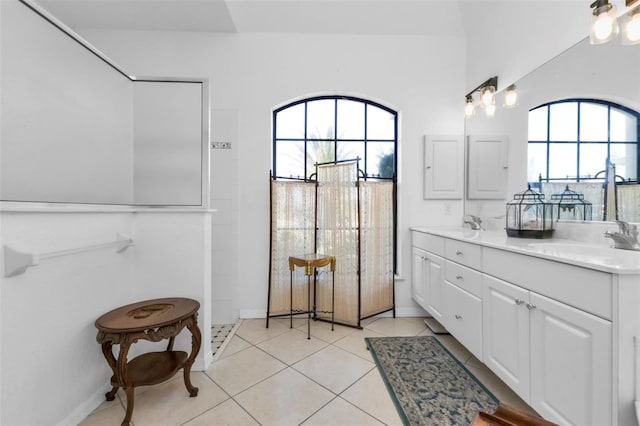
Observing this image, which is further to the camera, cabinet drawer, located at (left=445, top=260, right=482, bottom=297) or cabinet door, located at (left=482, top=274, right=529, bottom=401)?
cabinet drawer, located at (left=445, top=260, right=482, bottom=297)

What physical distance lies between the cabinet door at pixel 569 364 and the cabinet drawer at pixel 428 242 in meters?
0.93

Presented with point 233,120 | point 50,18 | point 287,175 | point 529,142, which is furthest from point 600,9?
point 50,18

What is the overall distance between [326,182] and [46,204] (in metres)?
1.99

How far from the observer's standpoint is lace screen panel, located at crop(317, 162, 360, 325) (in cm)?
260

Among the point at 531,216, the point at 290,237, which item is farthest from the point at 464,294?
the point at 290,237

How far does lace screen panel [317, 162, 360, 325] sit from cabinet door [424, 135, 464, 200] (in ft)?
2.93

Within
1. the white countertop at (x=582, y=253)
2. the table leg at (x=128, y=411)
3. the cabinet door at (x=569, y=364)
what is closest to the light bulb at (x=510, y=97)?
the white countertop at (x=582, y=253)

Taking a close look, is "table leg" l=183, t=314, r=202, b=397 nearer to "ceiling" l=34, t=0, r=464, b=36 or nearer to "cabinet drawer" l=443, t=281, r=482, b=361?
"cabinet drawer" l=443, t=281, r=482, b=361

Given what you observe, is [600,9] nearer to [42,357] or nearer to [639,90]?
[639,90]

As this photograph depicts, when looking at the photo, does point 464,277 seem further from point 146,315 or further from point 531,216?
point 146,315

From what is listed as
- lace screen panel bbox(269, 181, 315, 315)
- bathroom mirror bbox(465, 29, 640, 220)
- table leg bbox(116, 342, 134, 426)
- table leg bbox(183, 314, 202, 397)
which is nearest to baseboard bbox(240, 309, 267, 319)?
lace screen panel bbox(269, 181, 315, 315)

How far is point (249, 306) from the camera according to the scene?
9.07 ft

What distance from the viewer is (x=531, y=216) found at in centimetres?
201

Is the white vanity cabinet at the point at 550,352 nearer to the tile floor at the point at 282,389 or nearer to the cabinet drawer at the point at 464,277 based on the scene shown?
the cabinet drawer at the point at 464,277
